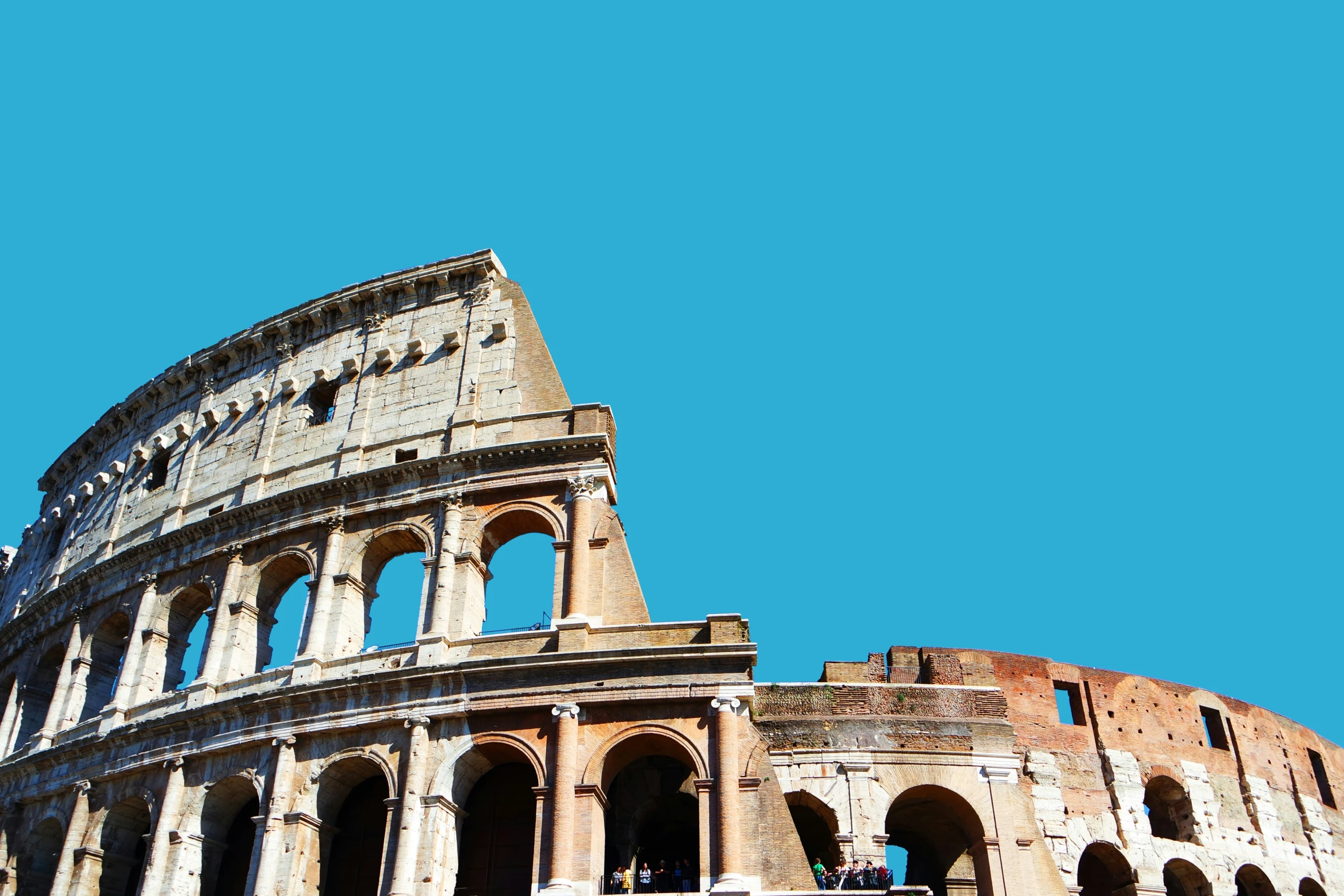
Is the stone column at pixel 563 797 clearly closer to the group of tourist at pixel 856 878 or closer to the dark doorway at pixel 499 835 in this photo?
the dark doorway at pixel 499 835

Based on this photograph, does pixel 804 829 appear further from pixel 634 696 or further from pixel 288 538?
pixel 288 538

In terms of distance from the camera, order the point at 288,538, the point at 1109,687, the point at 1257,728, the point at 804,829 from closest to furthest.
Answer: the point at 804,829
the point at 288,538
the point at 1109,687
the point at 1257,728

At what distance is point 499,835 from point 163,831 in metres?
7.15

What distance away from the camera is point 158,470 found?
109ft

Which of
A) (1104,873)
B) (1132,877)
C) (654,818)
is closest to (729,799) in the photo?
(654,818)

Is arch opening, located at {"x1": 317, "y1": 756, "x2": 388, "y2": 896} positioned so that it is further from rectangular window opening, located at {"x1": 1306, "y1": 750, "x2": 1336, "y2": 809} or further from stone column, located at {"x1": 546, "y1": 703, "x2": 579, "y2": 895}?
rectangular window opening, located at {"x1": 1306, "y1": 750, "x2": 1336, "y2": 809}

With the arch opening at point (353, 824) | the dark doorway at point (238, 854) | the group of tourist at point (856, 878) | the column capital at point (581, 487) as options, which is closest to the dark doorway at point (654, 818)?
the group of tourist at point (856, 878)

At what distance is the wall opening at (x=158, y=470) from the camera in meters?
32.8

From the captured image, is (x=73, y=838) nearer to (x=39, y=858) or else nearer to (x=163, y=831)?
(x=39, y=858)

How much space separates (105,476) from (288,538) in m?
10.8

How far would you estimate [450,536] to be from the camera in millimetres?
24953

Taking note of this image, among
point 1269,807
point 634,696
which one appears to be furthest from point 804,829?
point 1269,807

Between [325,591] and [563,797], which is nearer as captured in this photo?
[563,797]

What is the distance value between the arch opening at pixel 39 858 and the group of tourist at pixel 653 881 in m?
13.8
